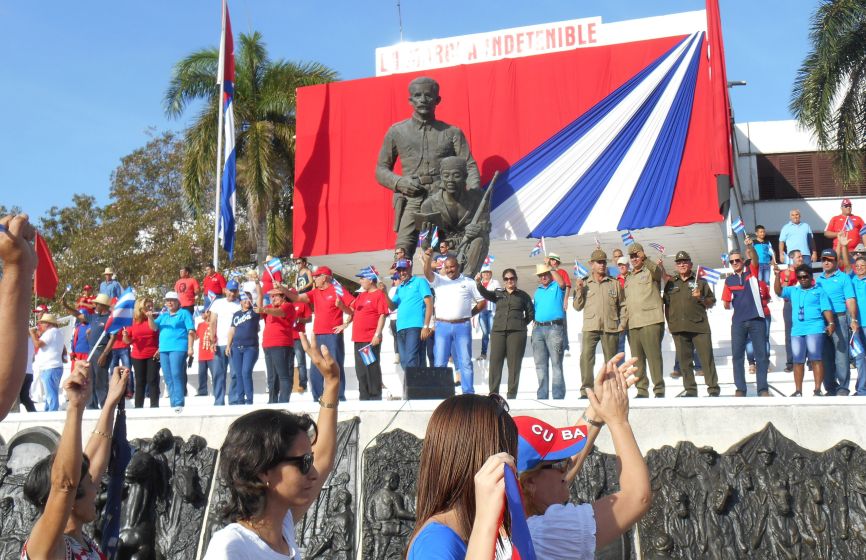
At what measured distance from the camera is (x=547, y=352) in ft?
33.3

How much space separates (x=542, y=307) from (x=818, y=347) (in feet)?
9.02

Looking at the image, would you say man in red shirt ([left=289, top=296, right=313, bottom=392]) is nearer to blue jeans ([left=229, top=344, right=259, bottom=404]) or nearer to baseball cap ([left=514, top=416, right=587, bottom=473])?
blue jeans ([left=229, top=344, right=259, bottom=404])

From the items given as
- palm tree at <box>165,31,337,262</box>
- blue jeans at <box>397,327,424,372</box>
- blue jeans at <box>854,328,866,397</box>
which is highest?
palm tree at <box>165,31,337,262</box>

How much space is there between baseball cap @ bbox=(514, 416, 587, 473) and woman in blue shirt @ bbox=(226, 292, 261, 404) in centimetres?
805

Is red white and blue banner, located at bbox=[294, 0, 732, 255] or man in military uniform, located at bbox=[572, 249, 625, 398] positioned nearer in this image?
man in military uniform, located at bbox=[572, 249, 625, 398]

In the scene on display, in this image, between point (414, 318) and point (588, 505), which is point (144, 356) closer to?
point (414, 318)

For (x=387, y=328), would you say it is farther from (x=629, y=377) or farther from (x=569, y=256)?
(x=629, y=377)

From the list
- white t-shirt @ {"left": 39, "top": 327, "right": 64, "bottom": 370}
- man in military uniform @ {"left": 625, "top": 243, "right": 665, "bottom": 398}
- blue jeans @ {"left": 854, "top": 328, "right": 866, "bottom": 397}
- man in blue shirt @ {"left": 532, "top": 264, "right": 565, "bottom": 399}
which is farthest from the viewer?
white t-shirt @ {"left": 39, "top": 327, "right": 64, "bottom": 370}

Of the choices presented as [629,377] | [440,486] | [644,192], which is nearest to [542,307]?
[629,377]

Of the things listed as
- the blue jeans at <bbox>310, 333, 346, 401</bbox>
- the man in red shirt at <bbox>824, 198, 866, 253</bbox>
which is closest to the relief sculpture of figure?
the blue jeans at <bbox>310, 333, 346, 401</bbox>

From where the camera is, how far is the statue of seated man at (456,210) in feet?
52.7

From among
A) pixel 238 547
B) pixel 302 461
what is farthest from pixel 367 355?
pixel 238 547

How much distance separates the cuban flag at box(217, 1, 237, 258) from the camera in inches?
756

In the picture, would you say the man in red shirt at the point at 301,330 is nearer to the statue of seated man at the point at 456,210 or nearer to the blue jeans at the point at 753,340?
the blue jeans at the point at 753,340
